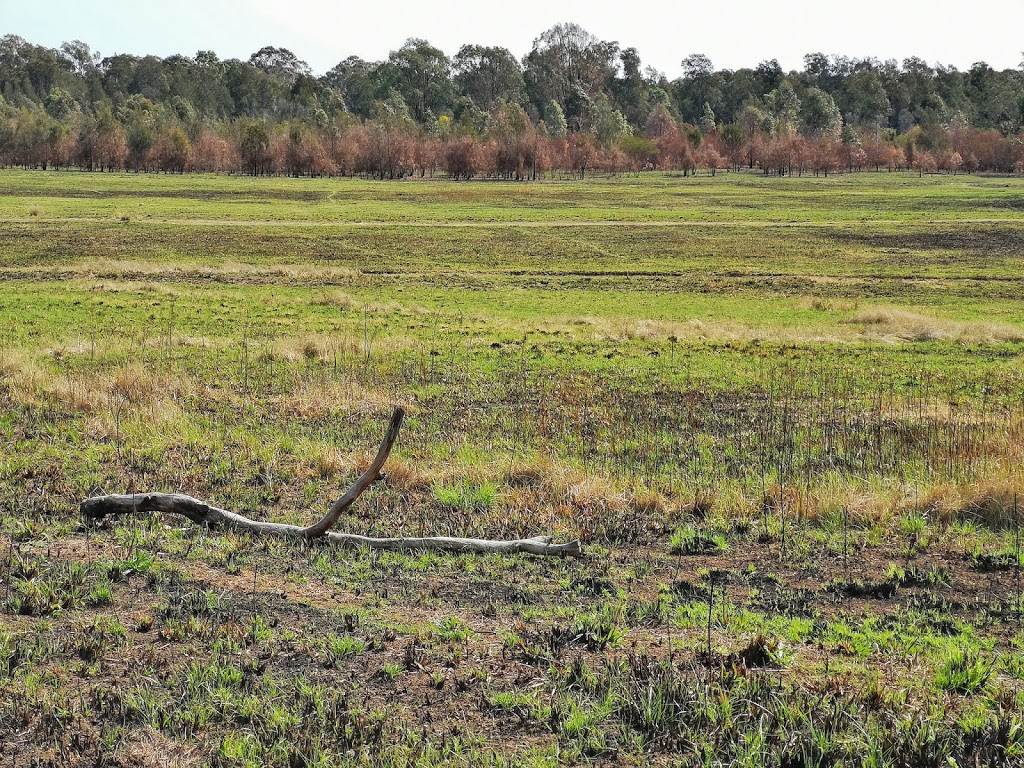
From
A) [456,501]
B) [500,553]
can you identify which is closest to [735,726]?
[500,553]

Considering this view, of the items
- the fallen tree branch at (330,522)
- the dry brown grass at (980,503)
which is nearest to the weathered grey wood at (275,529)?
the fallen tree branch at (330,522)

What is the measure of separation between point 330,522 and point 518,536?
1996mm

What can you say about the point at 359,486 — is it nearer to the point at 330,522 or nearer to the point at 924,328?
the point at 330,522

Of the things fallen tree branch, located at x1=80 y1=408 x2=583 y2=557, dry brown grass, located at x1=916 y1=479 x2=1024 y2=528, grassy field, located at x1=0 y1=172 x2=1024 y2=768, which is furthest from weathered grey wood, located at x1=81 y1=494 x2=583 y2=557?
dry brown grass, located at x1=916 y1=479 x2=1024 y2=528

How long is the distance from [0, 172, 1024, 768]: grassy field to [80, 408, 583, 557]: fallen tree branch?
0.57 feet

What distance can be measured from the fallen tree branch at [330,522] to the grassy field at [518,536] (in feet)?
0.57

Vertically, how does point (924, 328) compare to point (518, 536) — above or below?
below

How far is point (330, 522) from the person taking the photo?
10.2m

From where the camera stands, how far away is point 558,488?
12633 mm

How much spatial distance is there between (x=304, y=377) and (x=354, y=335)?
294 inches

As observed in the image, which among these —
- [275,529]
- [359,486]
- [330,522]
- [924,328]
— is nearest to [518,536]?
[359,486]

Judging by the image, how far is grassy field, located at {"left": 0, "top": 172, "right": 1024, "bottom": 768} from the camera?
6.50m

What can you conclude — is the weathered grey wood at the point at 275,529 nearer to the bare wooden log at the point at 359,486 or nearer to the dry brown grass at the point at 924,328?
the bare wooden log at the point at 359,486

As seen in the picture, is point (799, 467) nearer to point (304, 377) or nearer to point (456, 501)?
point (456, 501)
